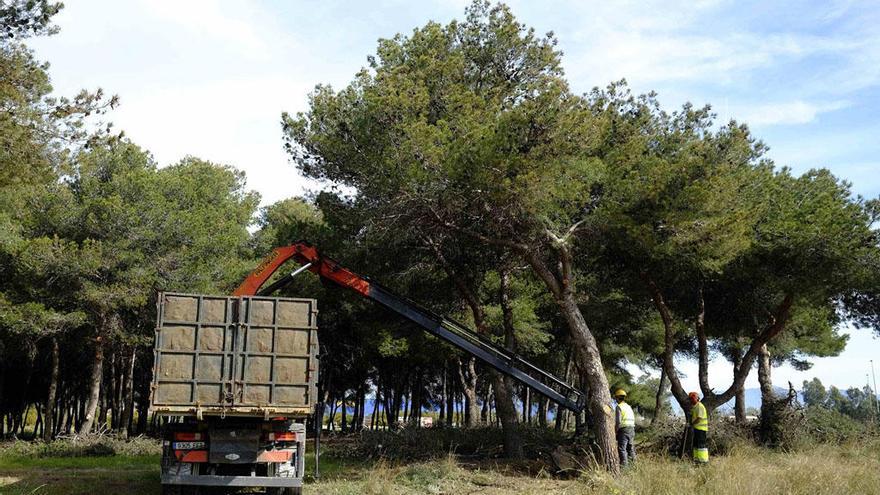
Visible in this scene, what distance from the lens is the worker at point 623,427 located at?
14.9 metres

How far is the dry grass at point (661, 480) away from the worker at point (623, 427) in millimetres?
Result: 1419

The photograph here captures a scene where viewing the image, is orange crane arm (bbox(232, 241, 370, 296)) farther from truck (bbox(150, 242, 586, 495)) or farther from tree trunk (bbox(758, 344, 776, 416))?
tree trunk (bbox(758, 344, 776, 416))

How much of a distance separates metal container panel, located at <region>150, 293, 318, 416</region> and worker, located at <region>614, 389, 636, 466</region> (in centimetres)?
658

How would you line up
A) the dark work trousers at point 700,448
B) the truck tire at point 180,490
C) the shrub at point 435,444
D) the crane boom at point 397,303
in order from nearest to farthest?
1. the truck tire at point 180,490
2. the dark work trousers at point 700,448
3. the crane boom at point 397,303
4. the shrub at point 435,444

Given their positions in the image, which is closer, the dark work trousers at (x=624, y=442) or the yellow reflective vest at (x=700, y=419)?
the yellow reflective vest at (x=700, y=419)

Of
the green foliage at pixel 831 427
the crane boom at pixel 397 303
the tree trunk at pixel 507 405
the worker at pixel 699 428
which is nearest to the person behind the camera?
the worker at pixel 699 428

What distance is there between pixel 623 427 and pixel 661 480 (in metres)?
4.75

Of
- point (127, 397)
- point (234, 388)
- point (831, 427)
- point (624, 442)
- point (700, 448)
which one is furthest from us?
point (127, 397)

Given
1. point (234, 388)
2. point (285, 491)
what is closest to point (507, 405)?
point (285, 491)

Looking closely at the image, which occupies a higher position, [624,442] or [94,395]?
[94,395]

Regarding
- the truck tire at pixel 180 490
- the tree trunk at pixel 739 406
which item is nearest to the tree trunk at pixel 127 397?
the truck tire at pixel 180 490

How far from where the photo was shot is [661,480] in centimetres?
1029

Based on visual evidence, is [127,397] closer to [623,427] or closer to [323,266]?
[323,266]

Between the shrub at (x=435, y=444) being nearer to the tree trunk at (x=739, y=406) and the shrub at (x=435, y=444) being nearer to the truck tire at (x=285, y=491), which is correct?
the tree trunk at (x=739, y=406)
